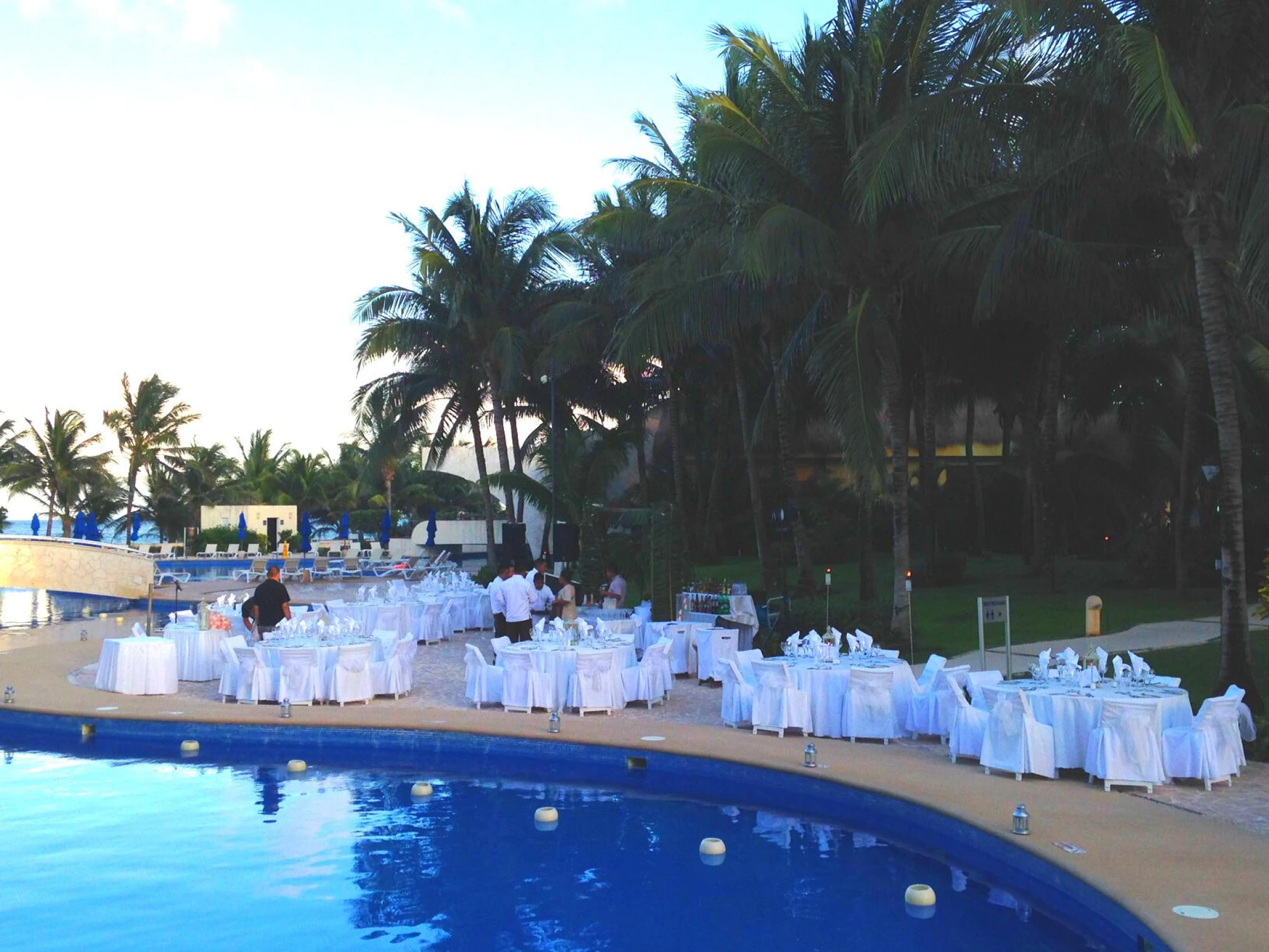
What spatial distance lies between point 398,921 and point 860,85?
11.5 meters

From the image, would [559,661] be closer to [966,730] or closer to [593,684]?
[593,684]

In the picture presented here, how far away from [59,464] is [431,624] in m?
29.6

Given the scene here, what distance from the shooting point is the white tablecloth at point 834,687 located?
437 inches

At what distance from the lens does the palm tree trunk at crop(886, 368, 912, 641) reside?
15359 mm

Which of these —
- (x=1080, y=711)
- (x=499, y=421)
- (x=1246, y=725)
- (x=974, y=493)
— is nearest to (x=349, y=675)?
(x=1080, y=711)

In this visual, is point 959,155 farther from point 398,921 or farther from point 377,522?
point 377,522

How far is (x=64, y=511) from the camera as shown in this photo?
44.3 meters

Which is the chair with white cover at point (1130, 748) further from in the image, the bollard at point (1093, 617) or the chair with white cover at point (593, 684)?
the bollard at point (1093, 617)

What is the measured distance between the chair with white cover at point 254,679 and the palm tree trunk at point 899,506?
7511 mm

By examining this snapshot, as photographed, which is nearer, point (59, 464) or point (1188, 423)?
point (1188, 423)

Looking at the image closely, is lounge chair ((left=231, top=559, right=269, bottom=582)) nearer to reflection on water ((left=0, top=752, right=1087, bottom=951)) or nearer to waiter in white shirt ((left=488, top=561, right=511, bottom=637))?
waiter in white shirt ((left=488, top=561, right=511, bottom=637))

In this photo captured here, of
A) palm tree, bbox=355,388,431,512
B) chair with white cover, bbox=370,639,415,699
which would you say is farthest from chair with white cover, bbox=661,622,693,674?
palm tree, bbox=355,388,431,512

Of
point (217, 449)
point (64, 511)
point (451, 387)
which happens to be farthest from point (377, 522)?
point (451, 387)

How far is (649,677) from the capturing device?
42.8 ft
